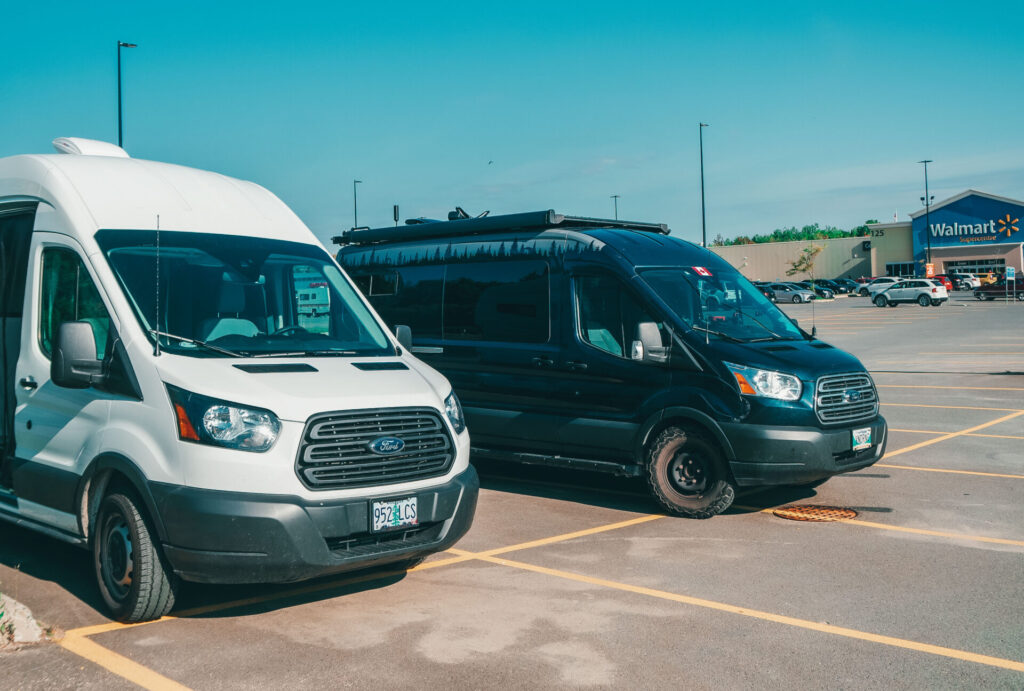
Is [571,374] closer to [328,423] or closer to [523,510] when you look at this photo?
[523,510]

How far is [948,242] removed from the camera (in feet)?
274

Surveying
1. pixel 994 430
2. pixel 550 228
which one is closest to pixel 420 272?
pixel 550 228

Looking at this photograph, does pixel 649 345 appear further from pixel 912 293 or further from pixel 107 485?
pixel 912 293

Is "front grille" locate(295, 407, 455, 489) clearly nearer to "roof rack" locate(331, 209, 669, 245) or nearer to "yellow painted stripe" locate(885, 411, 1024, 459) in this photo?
→ "roof rack" locate(331, 209, 669, 245)

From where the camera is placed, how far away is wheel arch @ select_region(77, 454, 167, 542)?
4.99 meters

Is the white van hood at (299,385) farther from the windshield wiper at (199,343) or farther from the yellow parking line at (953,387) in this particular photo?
the yellow parking line at (953,387)

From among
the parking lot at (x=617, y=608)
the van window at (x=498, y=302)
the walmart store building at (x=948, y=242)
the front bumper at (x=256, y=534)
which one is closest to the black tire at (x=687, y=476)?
the parking lot at (x=617, y=608)

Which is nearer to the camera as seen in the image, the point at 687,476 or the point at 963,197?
the point at 687,476

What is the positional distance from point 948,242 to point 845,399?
8385 cm

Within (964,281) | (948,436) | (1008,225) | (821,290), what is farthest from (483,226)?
(1008,225)

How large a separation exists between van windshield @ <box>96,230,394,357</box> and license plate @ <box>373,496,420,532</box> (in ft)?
3.70

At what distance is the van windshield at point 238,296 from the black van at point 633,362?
0.65 m

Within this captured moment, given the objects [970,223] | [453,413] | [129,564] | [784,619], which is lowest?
[784,619]

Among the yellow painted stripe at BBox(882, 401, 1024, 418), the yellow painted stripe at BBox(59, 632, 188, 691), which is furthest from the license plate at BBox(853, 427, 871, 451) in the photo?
the yellow painted stripe at BBox(882, 401, 1024, 418)
